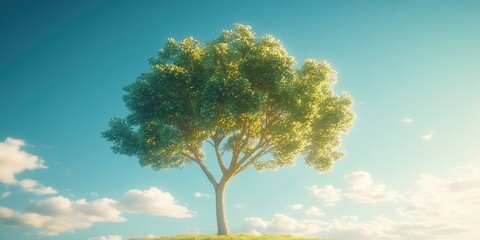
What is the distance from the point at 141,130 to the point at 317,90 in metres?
16.9

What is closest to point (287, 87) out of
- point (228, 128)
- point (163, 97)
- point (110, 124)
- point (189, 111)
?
point (228, 128)

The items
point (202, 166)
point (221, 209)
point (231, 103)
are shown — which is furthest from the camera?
point (202, 166)

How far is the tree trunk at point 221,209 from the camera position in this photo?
33688 millimetres

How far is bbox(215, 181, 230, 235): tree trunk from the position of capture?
33688 mm

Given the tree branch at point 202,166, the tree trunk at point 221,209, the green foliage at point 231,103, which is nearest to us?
the green foliage at point 231,103

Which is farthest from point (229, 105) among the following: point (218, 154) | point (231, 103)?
point (218, 154)

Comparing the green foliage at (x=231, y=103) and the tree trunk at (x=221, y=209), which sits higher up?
the green foliage at (x=231, y=103)

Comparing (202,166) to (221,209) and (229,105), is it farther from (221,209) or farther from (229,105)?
(229,105)

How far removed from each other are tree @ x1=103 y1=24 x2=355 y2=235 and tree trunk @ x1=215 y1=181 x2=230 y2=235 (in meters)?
0.09

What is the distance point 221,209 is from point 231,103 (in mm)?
11017

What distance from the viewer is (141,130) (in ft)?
114

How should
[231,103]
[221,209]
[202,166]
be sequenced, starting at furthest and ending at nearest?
[202,166] < [221,209] < [231,103]

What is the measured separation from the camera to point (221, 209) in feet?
114

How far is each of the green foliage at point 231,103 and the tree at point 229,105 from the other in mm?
89
